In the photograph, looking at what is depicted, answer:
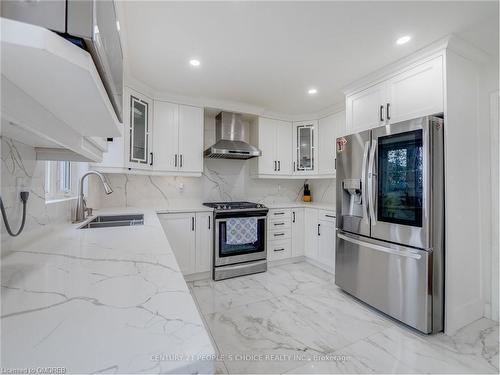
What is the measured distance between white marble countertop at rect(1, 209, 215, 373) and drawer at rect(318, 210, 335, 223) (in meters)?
2.43

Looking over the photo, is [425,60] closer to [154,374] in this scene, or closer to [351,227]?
[351,227]

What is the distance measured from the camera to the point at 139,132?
267 cm

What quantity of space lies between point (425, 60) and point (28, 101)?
259cm

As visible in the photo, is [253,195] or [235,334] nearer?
[235,334]

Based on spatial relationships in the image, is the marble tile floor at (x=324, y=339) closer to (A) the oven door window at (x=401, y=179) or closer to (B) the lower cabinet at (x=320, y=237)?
(B) the lower cabinet at (x=320, y=237)

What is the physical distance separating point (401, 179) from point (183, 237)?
2.32 meters

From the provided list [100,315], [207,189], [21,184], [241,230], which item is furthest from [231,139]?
[100,315]

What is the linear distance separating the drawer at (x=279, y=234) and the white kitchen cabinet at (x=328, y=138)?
102 centimetres

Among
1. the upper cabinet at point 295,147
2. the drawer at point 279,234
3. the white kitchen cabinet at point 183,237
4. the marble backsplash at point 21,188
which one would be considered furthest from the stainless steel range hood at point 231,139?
the marble backsplash at point 21,188

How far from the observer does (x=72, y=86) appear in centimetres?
59

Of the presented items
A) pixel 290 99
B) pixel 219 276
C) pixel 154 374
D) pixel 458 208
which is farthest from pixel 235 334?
pixel 290 99

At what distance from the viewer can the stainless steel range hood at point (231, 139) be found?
3064 millimetres

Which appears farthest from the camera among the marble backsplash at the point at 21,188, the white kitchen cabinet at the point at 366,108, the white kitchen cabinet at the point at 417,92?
the white kitchen cabinet at the point at 366,108

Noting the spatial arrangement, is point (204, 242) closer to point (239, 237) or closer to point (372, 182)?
point (239, 237)
